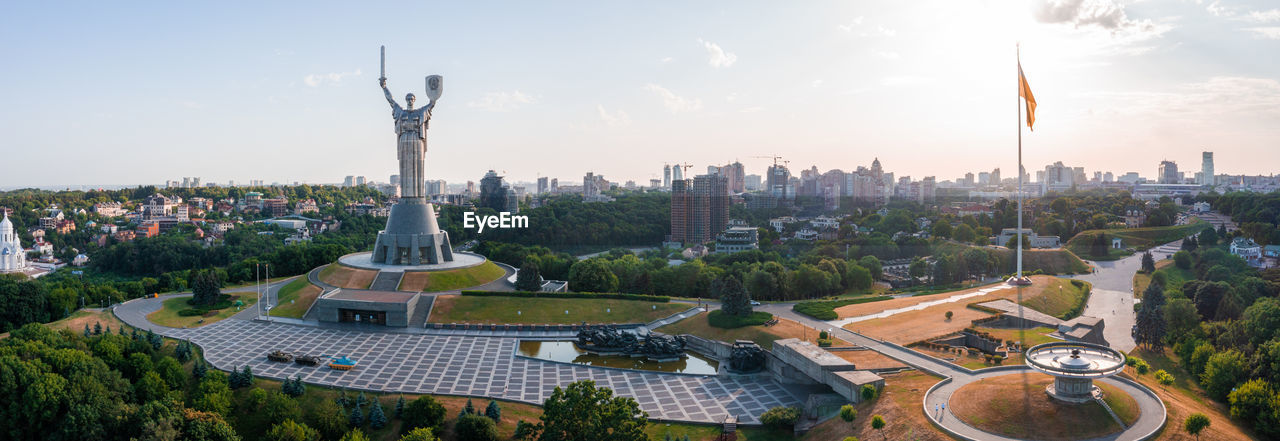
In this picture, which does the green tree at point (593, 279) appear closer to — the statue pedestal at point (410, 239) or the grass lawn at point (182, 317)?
the statue pedestal at point (410, 239)

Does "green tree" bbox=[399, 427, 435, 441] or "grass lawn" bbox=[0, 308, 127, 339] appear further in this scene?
"grass lawn" bbox=[0, 308, 127, 339]

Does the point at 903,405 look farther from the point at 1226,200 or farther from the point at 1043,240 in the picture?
the point at 1226,200

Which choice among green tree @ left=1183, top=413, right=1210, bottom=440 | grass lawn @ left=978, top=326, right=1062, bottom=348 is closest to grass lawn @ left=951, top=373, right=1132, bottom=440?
green tree @ left=1183, top=413, right=1210, bottom=440

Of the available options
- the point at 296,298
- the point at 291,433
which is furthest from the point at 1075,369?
the point at 296,298

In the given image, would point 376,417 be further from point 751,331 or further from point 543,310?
point 751,331

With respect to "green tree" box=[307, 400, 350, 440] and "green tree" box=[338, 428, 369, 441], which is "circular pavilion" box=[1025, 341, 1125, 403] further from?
"green tree" box=[307, 400, 350, 440]
